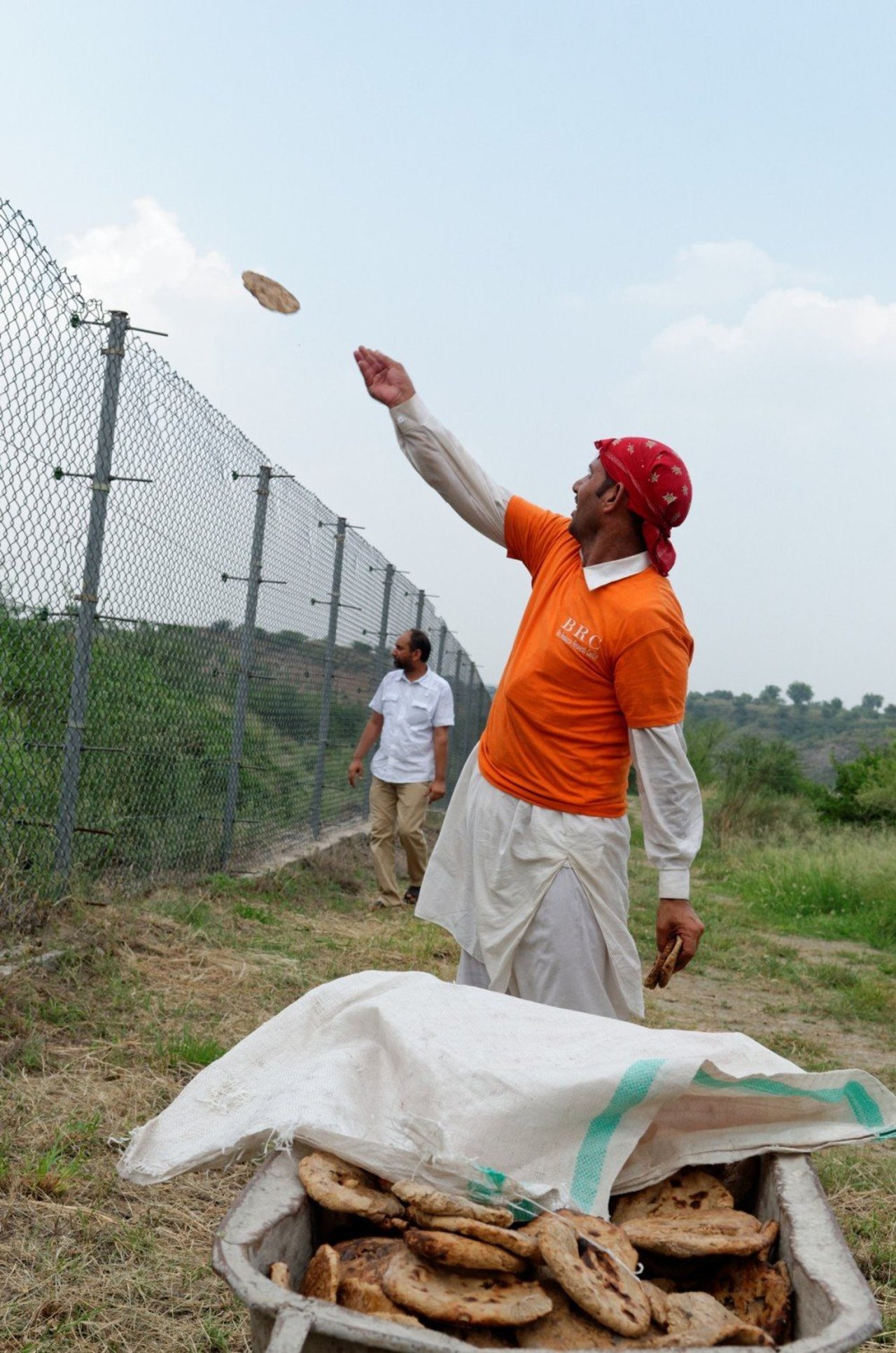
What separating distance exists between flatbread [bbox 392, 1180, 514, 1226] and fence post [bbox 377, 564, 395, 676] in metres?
11.0

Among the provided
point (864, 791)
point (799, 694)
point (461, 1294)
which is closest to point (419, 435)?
point (461, 1294)

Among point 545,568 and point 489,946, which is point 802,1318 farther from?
point 545,568

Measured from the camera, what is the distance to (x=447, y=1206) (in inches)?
70.1

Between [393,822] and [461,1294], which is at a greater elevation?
[461,1294]

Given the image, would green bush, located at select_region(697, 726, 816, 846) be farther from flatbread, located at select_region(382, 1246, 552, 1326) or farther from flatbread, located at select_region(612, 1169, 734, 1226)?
flatbread, located at select_region(382, 1246, 552, 1326)

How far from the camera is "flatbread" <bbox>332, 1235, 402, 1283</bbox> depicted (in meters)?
1.69

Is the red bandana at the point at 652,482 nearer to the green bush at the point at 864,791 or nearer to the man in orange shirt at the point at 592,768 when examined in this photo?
the man in orange shirt at the point at 592,768

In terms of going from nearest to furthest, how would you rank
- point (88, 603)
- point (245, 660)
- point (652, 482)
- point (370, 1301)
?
point (370, 1301) < point (652, 482) < point (88, 603) < point (245, 660)

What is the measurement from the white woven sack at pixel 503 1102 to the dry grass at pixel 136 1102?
2.71 ft

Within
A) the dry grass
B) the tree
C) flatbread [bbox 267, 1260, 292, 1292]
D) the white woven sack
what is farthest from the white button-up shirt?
the tree

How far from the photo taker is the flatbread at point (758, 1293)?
5.61 feet

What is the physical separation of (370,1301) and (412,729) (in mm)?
7672

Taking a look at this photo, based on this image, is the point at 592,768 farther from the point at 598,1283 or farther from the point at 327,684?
the point at 327,684

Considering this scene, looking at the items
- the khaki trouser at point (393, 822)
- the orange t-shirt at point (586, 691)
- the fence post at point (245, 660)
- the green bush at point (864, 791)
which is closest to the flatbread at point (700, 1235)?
the orange t-shirt at point (586, 691)
